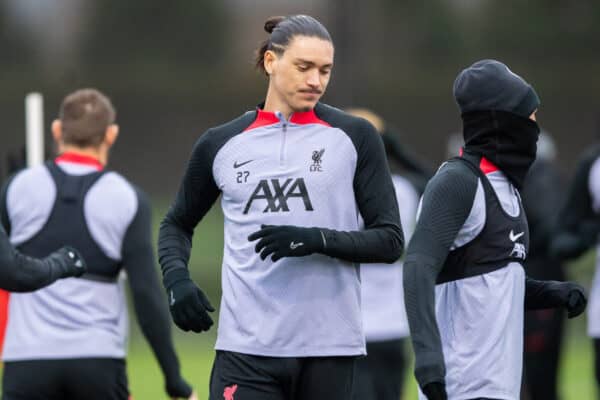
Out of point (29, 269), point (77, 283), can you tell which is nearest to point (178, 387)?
point (77, 283)

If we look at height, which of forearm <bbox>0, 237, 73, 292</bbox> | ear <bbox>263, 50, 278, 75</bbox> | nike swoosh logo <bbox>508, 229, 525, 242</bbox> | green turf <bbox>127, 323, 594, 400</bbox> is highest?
ear <bbox>263, 50, 278, 75</bbox>

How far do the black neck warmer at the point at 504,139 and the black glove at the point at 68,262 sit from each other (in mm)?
1738

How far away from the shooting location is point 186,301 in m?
5.75

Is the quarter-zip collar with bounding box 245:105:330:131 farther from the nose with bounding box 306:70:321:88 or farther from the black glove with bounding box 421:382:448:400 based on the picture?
the black glove with bounding box 421:382:448:400

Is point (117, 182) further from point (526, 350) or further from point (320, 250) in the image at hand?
point (526, 350)

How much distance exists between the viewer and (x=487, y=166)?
5.68 meters

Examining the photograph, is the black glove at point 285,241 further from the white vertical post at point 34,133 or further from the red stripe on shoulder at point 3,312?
the white vertical post at point 34,133

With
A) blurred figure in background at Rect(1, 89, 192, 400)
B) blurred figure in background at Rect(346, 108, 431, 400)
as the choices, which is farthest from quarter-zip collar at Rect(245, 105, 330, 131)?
blurred figure in background at Rect(346, 108, 431, 400)

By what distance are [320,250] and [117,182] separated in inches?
76.5

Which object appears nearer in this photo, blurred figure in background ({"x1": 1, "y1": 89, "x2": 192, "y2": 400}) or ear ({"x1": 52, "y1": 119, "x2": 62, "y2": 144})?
blurred figure in background ({"x1": 1, "y1": 89, "x2": 192, "y2": 400})

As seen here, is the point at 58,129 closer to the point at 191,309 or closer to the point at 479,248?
the point at 191,309

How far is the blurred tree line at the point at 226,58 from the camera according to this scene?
3034cm

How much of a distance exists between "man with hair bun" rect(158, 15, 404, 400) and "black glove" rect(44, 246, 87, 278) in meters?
0.69

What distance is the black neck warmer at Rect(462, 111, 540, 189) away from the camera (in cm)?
569
